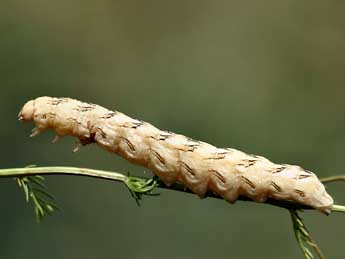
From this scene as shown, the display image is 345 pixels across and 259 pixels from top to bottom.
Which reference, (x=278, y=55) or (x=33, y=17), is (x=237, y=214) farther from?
(x=33, y=17)

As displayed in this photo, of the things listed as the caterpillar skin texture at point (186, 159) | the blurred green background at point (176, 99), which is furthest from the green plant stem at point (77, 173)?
the blurred green background at point (176, 99)

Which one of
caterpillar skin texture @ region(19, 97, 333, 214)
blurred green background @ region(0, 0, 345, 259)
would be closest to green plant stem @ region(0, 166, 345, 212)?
caterpillar skin texture @ region(19, 97, 333, 214)

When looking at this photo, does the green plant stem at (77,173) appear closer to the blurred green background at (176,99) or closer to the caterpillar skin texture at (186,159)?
the caterpillar skin texture at (186,159)

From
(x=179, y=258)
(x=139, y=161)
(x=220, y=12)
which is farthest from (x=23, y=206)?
(x=139, y=161)

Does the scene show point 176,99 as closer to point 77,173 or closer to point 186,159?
point 186,159

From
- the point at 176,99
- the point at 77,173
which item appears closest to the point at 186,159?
the point at 77,173

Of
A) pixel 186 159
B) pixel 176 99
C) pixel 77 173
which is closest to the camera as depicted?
pixel 77 173
